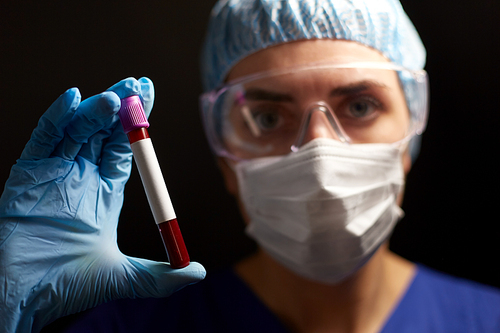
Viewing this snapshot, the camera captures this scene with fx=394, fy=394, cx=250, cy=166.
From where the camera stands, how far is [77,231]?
0.81 meters

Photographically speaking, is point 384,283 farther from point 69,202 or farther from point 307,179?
point 69,202

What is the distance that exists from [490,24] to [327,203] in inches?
46.2

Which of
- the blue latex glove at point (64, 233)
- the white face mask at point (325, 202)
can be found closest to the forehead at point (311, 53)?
the white face mask at point (325, 202)

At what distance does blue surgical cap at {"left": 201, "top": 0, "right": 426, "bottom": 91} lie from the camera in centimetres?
114

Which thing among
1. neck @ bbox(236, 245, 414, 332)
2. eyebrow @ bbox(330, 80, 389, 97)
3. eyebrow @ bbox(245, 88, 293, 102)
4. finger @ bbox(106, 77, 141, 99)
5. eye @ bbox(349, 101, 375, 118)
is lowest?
neck @ bbox(236, 245, 414, 332)

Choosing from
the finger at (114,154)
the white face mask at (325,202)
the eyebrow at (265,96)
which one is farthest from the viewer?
the eyebrow at (265,96)

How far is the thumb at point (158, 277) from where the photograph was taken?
768 mm

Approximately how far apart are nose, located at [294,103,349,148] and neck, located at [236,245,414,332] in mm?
489

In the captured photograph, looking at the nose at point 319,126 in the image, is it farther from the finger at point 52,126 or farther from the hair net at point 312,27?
the finger at point 52,126

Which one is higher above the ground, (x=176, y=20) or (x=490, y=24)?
(x=176, y=20)

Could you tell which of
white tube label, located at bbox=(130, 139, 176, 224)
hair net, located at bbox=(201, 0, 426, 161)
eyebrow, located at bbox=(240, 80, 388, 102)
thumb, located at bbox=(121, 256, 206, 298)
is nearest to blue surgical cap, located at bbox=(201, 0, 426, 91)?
hair net, located at bbox=(201, 0, 426, 161)

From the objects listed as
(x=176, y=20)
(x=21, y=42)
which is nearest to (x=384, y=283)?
(x=176, y=20)

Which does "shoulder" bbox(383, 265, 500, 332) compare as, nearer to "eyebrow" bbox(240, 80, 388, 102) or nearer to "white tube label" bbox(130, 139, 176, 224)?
"eyebrow" bbox(240, 80, 388, 102)

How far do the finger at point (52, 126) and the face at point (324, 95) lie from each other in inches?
22.0
